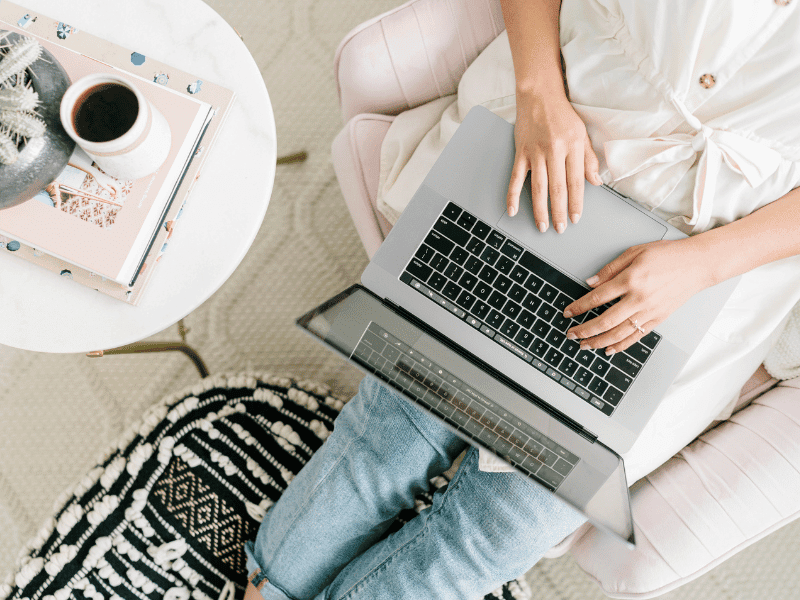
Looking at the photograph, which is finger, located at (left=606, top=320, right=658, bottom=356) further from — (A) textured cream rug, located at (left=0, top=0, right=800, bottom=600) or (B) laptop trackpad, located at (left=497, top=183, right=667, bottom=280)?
(A) textured cream rug, located at (left=0, top=0, right=800, bottom=600)

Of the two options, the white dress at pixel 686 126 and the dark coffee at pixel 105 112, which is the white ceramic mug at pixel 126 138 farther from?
the white dress at pixel 686 126

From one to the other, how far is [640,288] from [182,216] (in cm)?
60

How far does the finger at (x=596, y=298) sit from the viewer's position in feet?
2.04

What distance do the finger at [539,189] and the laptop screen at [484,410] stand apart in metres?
0.21

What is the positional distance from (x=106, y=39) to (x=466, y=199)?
1.70 ft

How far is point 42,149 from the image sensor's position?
1.68 ft

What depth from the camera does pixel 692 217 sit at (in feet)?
2.16

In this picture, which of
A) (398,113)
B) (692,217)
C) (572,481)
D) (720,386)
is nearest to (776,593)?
(720,386)

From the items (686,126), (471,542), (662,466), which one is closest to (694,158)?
(686,126)

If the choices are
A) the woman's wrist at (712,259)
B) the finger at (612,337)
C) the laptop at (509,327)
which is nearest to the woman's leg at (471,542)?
the laptop at (509,327)

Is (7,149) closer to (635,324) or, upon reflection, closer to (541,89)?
(541,89)

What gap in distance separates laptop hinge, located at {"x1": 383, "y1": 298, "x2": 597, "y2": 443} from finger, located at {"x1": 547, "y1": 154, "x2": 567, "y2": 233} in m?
0.20

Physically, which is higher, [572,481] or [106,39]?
[106,39]

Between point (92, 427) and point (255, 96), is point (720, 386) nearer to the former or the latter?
point (255, 96)
